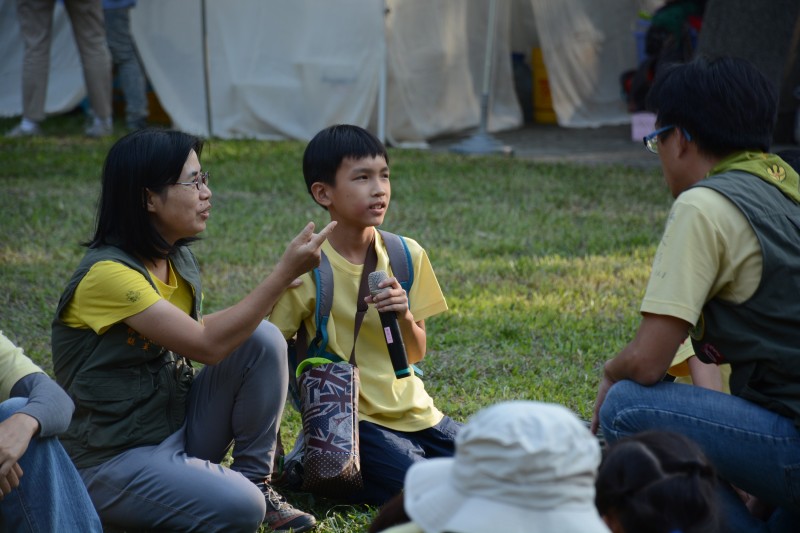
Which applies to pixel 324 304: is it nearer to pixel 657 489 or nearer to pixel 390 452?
pixel 390 452

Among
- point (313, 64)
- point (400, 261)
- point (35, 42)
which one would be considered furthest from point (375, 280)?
point (35, 42)

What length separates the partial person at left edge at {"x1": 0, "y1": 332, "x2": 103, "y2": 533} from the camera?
2.34 metres

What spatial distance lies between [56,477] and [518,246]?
408 centimetres

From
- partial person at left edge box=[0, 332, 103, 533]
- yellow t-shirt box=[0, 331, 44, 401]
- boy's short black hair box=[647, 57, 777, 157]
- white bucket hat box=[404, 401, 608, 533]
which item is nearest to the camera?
white bucket hat box=[404, 401, 608, 533]

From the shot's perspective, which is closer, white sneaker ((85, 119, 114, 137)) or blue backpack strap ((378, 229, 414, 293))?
blue backpack strap ((378, 229, 414, 293))

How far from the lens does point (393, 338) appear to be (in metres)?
3.00

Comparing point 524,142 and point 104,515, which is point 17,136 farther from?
point 104,515

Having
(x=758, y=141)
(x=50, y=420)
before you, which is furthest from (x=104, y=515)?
(x=758, y=141)

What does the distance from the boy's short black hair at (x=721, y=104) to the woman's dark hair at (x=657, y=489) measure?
34.6 inches

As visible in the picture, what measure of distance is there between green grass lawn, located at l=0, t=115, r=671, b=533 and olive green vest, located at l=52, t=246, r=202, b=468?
0.59 metres

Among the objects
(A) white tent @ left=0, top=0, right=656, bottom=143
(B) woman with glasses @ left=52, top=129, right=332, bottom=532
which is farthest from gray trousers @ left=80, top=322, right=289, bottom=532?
(A) white tent @ left=0, top=0, right=656, bottom=143

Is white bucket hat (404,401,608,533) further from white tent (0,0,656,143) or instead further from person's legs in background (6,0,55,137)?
person's legs in background (6,0,55,137)

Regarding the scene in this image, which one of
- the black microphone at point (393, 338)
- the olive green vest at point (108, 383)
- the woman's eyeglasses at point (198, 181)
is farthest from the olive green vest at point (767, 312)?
the olive green vest at point (108, 383)

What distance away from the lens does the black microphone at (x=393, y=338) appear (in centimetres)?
300
